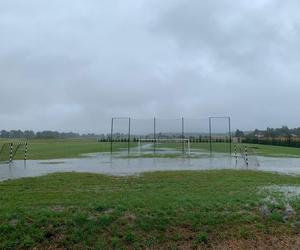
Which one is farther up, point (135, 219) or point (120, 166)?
point (120, 166)

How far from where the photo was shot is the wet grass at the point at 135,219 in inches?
192

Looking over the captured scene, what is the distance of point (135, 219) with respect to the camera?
5.47 m

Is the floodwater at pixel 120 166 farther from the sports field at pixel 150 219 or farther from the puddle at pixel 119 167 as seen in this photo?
the sports field at pixel 150 219

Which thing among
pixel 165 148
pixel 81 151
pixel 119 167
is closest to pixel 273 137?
pixel 165 148

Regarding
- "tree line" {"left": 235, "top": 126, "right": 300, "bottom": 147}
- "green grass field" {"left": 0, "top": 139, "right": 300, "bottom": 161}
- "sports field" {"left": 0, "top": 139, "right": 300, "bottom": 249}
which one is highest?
"tree line" {"left": 235, "top": 126, "right": 300, "bottom": 147}

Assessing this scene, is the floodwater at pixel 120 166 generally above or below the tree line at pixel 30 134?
below

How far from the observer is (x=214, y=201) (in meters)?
6.45

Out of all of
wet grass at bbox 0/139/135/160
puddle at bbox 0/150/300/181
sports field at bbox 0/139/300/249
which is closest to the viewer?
sports field at bbox 0/139/300/249

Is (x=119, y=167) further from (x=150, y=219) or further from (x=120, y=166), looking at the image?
(x=150, y=219)

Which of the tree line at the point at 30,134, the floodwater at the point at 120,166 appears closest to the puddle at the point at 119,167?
the floodwater at the point at 120,166

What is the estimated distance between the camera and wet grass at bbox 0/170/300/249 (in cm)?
488

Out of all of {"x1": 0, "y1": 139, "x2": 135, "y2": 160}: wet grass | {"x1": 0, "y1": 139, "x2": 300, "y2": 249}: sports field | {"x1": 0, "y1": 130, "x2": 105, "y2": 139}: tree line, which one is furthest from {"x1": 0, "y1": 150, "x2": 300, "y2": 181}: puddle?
{"x1": 0, "y1": 130, "x2": 105, "y2": 139}: tree line

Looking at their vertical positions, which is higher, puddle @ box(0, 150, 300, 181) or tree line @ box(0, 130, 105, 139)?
tree line @ box(0, 130, 105, 139)

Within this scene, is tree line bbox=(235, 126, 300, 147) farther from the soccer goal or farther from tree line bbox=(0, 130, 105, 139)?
tree line bbox=(0, 130, 105, 139)
